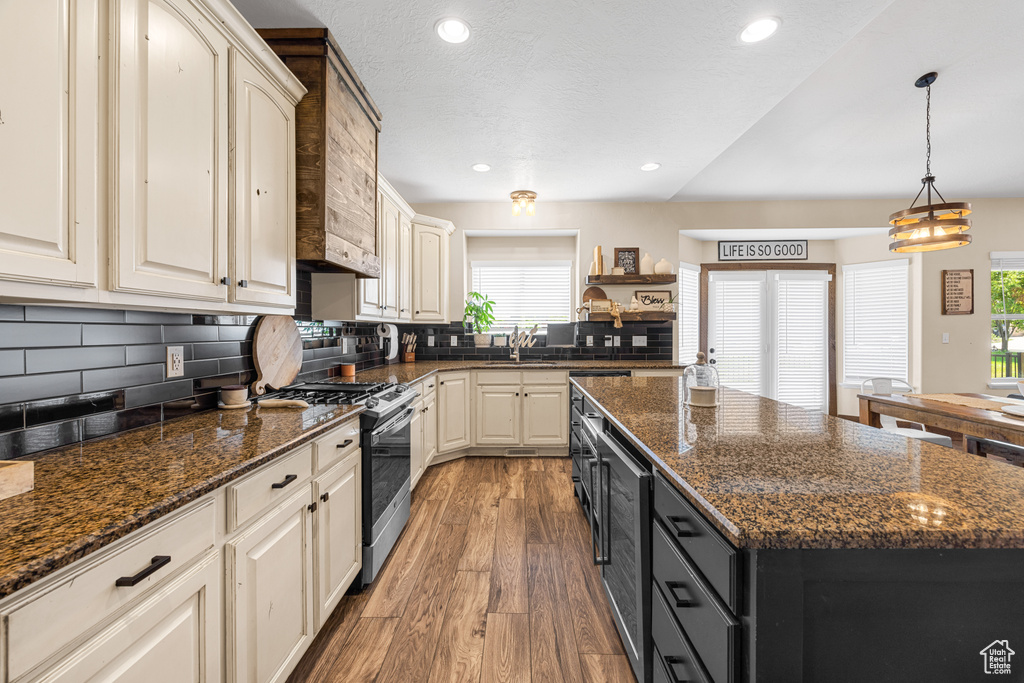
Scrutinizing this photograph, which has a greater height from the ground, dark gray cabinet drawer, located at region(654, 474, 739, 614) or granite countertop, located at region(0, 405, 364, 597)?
granite countertop, located at region(0, 405, 364, 597)

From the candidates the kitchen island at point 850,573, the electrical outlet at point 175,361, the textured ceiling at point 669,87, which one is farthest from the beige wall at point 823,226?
the kitchen island at point 850,573

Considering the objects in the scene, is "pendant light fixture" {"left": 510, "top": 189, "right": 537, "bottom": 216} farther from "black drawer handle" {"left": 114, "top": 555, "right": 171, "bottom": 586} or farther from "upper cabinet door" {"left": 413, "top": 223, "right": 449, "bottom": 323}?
"black drawer handle" {"left": 114, "top": 555, "right": 171, "bottom": 586}

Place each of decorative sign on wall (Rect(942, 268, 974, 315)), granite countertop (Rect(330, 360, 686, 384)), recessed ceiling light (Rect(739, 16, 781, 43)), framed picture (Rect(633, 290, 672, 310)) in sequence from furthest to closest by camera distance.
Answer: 1. decorative sign on wall (Rect(942, 268, 974, 315))
2. framed picture (Rect(633, 290, 672, 310))
3. granite countertop (Rect(330, 360, 686, 384))
4. recessed ceiling light (Rect(739, 16, 781, 43))

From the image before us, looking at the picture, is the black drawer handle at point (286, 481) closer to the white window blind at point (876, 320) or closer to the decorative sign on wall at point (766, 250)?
the decorative sign on wall at point (766, 250)

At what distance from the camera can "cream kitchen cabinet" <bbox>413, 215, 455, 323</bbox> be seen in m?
4.09

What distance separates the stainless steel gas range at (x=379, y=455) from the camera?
6.63 feet

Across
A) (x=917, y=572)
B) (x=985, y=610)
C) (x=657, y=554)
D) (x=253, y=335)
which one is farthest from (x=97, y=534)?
(x=253, y=335)

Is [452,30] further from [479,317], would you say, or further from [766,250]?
[766,250]

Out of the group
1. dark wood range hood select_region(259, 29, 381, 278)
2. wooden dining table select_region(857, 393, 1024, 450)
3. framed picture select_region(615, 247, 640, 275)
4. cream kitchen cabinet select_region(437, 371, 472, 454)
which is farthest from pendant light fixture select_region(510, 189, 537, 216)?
wooden dining table select_region(857, 393, 1024, 450)

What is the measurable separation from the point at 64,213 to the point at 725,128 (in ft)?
10.5

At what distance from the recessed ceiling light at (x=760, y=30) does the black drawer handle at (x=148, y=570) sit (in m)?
2.65

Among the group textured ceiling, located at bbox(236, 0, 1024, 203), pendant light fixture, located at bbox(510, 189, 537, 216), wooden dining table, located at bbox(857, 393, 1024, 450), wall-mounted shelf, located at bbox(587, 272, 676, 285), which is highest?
textured ceiling, located at bbox(236, 0, 1024, 203)

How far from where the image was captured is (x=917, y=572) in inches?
29.1

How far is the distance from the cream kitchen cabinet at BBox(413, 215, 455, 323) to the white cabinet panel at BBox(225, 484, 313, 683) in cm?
277
